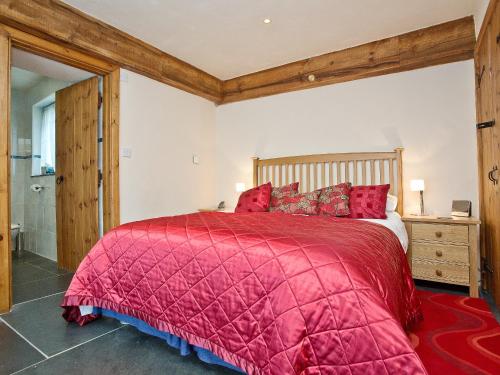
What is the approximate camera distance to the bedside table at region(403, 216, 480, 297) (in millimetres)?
2318

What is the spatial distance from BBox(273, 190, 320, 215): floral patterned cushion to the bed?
0.74m

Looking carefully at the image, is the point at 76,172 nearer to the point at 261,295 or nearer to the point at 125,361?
the point at 125,361

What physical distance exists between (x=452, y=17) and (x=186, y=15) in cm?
240

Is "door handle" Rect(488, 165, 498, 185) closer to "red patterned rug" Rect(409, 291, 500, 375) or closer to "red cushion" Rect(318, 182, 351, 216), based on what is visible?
"red patterned rug" Rect(409, 291, 500, 375)

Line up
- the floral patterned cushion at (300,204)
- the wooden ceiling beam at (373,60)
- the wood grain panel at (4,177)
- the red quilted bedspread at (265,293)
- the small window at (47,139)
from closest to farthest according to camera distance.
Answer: the red quilted bedspread at (265,293) → the wood grain panel at (4,177) → the wooden ceiling beam at (373,60) → the floral patterned cushion at (300,204) → the small window at (47,139)

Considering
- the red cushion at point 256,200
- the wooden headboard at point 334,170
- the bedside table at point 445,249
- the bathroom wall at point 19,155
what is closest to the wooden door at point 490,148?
the bedside table at point 445,249

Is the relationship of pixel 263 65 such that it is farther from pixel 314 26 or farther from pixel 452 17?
pixel 452 17

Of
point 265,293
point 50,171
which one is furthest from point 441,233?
Result: point 50,171

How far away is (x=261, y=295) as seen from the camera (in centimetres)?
118

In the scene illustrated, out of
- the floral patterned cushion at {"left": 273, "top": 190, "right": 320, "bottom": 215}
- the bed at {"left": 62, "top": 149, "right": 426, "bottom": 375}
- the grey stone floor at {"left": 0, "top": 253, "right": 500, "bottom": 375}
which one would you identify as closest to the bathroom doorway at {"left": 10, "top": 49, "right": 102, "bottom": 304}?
the grey stone floor at {"left": 0, "top": 253, "right": 500, "bottom": 375}

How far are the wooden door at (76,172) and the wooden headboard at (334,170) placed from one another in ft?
6.39

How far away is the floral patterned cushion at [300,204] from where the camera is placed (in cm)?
276

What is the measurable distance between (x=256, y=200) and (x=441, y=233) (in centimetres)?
172

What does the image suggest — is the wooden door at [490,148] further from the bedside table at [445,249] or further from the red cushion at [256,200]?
the red cushion at [256,200]
